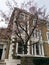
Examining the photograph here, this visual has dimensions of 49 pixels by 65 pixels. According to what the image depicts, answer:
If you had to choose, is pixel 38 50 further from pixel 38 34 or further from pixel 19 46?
pixel 19 46

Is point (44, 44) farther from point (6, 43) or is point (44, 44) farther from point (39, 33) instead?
point (6, 43)

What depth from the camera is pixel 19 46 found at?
56.9ft

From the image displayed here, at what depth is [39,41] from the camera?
1873 cm

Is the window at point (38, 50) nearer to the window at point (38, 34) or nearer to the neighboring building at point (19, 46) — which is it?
the neighboring building at point (19, 46)

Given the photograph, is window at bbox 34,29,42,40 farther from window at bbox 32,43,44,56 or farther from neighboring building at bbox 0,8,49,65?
window at bbox 32,43,44,56

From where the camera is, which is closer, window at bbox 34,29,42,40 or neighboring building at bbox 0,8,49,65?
neighboring building at bbox 0,8,49,65

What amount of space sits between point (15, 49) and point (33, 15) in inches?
211

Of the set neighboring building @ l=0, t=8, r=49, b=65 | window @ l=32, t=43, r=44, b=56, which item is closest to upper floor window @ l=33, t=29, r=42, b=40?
neighboring building @ l=0, t=8, r=49, b=65

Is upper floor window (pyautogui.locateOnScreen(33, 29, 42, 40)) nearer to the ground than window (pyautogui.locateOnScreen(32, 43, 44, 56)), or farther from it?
farther from it

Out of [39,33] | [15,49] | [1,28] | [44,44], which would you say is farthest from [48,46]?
[1,28]

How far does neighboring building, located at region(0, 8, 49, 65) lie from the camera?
1499 cm

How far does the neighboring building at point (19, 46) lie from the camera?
14993 millimetres

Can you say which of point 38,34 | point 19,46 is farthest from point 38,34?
point 19,46

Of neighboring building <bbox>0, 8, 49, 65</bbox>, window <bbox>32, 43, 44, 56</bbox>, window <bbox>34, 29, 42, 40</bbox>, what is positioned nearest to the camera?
neighboring building <bbox>0, 8, 49, 65</bbox>
